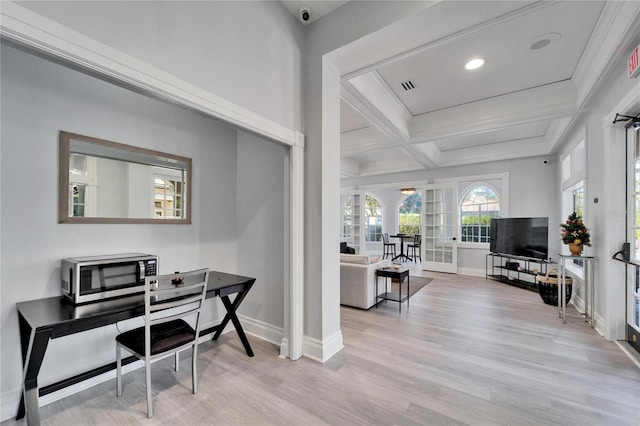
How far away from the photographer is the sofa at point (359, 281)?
407 cm

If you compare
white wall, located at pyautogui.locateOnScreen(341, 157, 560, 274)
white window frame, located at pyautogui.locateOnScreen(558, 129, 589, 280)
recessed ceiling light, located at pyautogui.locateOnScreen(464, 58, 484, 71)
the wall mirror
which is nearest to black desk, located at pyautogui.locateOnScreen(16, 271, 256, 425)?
the wall mirror

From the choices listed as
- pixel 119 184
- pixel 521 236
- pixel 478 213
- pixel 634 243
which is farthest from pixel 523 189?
pixel 119 184

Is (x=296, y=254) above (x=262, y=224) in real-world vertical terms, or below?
below

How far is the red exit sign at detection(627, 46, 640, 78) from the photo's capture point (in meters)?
2.24

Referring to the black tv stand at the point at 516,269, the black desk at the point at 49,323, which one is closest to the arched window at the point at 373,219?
the black tv stand at the point at 516,269

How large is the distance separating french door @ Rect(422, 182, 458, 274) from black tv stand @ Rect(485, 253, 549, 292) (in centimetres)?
79

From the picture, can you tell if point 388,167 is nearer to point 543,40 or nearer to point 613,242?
point 543,40

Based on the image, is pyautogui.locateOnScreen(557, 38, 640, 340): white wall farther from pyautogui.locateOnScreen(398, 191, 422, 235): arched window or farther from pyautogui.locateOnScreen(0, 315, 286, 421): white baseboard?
pyautogui.locateOnScreen(398, 191, 422, 235): arched window

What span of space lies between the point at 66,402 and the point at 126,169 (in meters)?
1.85

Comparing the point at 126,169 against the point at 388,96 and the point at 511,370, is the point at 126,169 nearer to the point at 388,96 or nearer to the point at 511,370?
the point at 388,96

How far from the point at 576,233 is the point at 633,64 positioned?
6.78ft

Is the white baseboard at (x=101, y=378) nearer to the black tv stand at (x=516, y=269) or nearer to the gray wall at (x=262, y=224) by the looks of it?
the gray wall at (x=262, y=224)

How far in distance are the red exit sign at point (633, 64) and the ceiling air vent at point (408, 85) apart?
2012 millimetres

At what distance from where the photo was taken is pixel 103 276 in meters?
1.99
